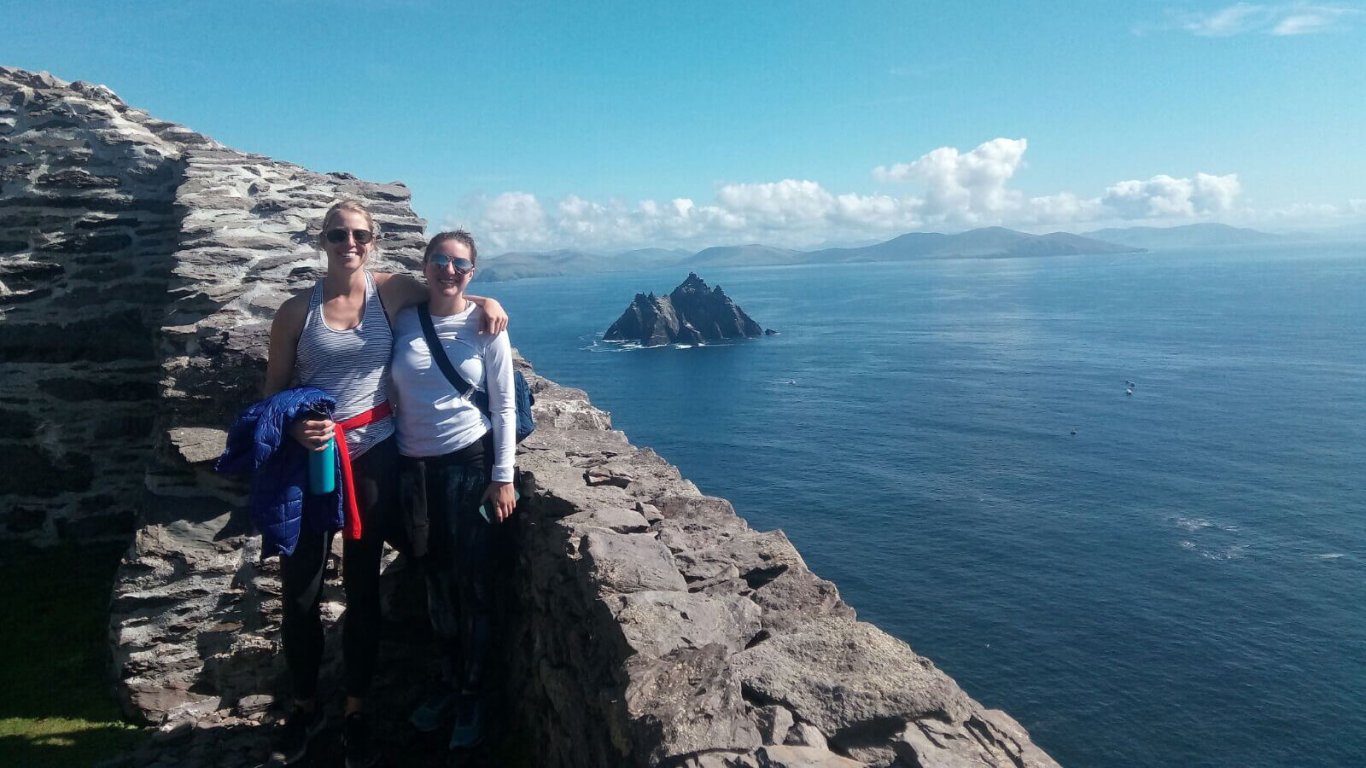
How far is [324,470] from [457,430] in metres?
0.71

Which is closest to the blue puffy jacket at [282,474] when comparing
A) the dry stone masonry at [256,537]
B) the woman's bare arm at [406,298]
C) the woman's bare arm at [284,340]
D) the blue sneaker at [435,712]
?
the woman's bare arm at [284,340]

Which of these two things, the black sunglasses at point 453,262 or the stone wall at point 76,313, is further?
the stone wall at point 76,313

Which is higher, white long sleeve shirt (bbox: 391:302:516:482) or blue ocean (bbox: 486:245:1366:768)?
white long sleeve shirt (bbox: 391:302:516:482)

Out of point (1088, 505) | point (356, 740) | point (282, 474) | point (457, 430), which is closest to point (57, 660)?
point (356, 740)

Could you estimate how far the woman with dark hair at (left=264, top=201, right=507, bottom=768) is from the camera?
14.7 feet

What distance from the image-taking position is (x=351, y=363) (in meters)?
4.51

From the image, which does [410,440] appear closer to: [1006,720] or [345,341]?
[345,341]

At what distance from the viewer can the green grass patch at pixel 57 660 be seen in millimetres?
5480

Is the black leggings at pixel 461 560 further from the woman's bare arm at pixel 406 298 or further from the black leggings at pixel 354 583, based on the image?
the woman's bare arm at pixel 406 298

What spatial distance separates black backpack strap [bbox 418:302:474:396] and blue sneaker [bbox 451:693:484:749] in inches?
73.1

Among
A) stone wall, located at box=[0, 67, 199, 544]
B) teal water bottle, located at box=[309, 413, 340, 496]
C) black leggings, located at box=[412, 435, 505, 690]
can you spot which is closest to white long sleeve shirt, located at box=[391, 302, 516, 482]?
black leggings, located at box=[412, 435, 505, 690]

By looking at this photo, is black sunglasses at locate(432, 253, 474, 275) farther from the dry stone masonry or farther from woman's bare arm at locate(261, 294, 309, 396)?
the dry stone masonry

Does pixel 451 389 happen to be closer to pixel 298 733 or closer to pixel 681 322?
pixel 298 733

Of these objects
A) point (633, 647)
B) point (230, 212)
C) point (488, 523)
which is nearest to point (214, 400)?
point (230, 212)
